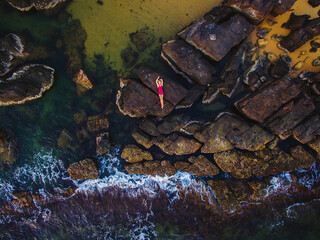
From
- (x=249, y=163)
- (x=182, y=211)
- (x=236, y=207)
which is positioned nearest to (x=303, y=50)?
(x=249, y=163)

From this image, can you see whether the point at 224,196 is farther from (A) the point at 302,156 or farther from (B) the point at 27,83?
(B) the point at 27,83

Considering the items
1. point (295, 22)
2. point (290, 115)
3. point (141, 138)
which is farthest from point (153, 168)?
point (295, 22)

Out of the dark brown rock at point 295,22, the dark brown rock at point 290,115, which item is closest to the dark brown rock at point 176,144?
the dark brown rock at point 290,115

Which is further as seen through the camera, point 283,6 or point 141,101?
point 141,101

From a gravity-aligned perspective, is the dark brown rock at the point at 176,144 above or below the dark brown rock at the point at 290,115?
below

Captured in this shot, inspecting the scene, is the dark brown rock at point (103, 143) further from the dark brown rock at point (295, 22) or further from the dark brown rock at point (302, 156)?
the dark brown rock at point (295, 22)

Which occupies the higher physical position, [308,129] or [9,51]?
[9,51]

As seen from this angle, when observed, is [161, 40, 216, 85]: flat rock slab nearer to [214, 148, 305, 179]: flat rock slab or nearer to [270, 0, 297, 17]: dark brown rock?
[270, 0, 297, 17]: dark brown rock
